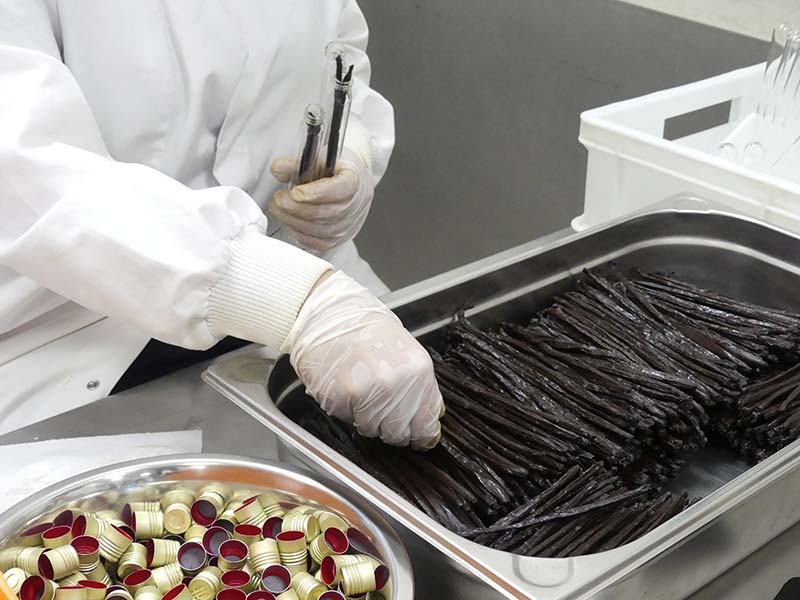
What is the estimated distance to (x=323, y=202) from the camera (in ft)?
4.59

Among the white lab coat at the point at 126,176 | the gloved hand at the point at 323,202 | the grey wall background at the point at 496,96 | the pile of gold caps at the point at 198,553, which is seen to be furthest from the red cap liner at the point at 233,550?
the grey wall background at the point at 496,96

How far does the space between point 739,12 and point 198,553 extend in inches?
70.3

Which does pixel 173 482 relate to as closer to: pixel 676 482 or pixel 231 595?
pixel 231 595

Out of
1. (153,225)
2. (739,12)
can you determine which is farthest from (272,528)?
(739,12)

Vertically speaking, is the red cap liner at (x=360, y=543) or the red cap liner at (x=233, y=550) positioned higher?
the red cap liner at (x=233, y=550)

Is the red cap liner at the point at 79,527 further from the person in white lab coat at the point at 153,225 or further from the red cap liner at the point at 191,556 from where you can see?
the person in white lab coat at the point at 153,225

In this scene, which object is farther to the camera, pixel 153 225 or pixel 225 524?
pixel 153 225

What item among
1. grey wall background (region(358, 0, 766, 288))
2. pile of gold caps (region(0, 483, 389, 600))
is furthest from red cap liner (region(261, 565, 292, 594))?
grey wall background (region(358, 0, 766, 288))

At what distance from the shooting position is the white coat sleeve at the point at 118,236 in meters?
1.02

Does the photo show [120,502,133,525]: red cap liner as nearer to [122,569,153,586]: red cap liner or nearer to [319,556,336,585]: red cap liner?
[122,569,153,586]: red cap liner

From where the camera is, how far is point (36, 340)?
46.5 inches

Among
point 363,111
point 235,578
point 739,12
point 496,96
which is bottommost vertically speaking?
point 496,96

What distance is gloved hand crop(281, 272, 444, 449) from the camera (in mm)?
1008

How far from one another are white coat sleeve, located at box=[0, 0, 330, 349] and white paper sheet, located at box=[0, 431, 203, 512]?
0.41 feet
